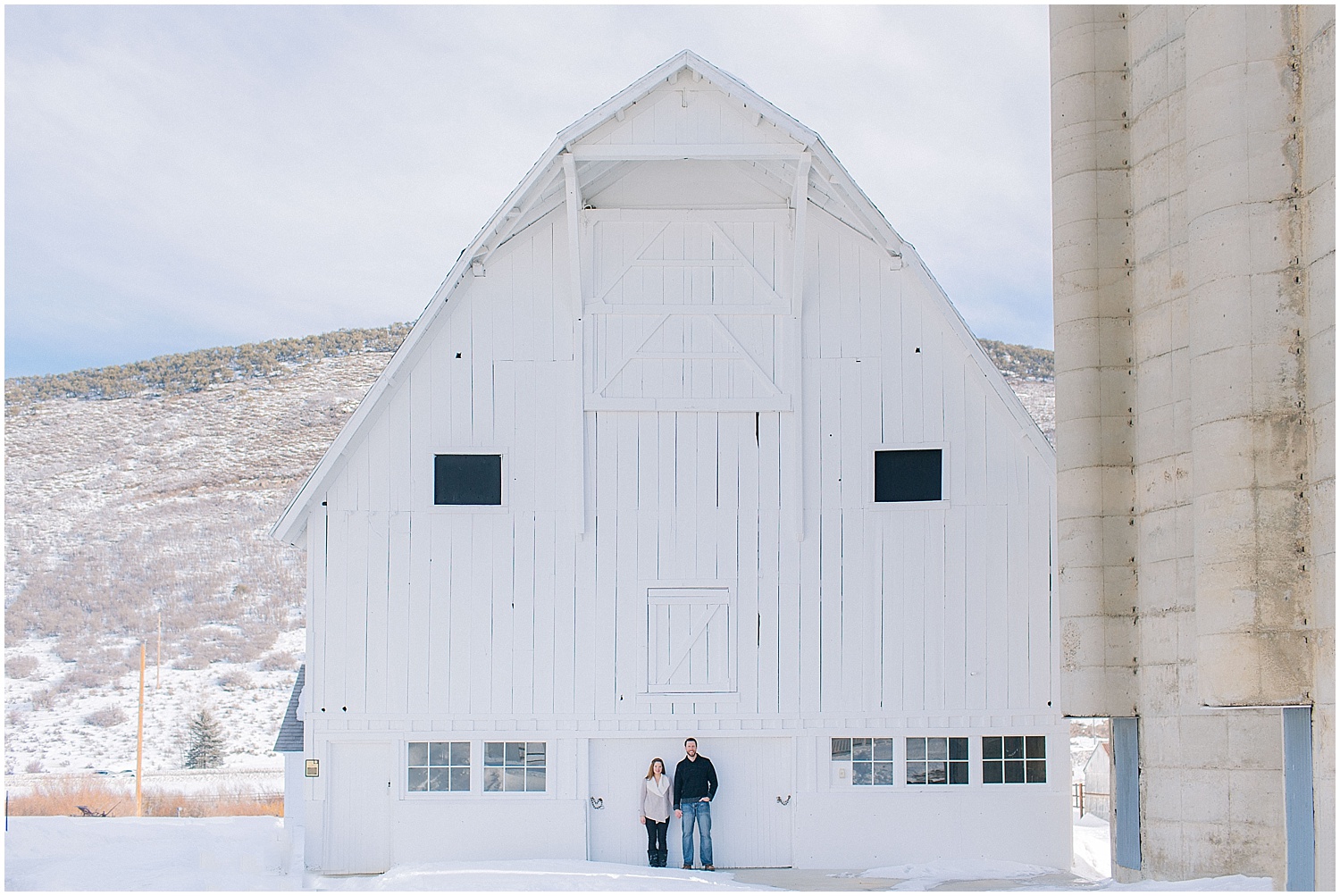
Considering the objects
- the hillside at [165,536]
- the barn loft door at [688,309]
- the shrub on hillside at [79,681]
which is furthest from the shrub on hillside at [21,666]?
the barn loft door at [688,309]

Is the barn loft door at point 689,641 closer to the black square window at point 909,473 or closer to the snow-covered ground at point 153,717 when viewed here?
the black square window at point 909,473

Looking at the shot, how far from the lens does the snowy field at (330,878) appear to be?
1109cm

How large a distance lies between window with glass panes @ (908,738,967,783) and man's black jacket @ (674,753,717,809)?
2.17m

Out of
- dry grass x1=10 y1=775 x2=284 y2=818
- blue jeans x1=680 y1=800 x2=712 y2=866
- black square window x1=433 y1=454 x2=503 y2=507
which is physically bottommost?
dry grass x1=10 y1=775 x2=284 y2=818

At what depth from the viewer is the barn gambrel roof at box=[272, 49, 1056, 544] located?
12.0 m

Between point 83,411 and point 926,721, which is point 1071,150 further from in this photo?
point 83,411

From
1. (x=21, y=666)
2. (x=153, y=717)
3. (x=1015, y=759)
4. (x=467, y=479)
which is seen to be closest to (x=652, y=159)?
(x=467, y=479)

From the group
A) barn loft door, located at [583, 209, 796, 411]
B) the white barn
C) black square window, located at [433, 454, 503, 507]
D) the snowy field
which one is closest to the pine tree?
the snowy field

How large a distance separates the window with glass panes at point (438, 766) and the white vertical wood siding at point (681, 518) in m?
0.41

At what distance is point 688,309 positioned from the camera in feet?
43.0

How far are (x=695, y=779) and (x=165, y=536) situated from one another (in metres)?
41.9

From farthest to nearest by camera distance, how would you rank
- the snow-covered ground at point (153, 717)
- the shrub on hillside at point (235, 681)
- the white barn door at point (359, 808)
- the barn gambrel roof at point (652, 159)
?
the shrub on hillside at point (235, 681)
the snow-covered ground at point (153, 717)
the white barn door at point (359, 808)
the barn gambrel roof at point (652, 159)

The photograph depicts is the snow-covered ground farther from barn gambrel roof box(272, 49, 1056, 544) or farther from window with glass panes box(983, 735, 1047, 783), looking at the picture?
window with glass panes box(983, 735, 1047, 783)

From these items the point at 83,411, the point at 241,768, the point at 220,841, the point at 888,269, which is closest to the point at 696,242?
the point at 888,269
